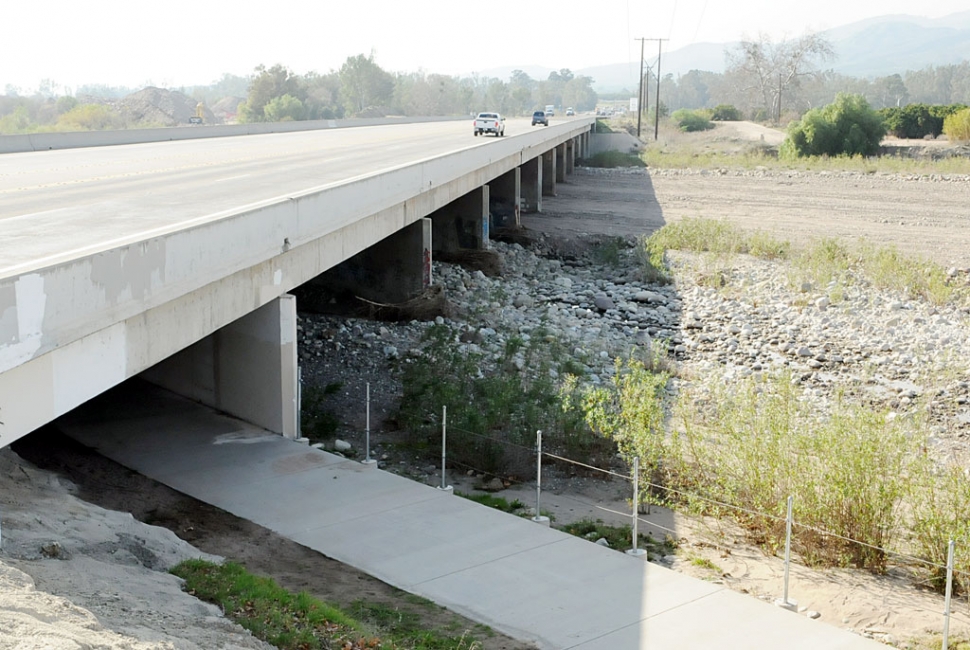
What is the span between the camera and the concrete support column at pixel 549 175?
178 ft

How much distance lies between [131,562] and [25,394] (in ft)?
5.77

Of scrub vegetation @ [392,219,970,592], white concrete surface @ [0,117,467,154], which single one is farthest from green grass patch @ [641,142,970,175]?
scrub vegetation @ [392,219,970,592]

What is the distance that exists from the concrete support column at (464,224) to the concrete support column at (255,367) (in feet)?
60.9

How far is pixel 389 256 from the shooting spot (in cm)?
2480

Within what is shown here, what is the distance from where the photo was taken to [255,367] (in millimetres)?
14055

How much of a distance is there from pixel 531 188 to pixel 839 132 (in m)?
33.6

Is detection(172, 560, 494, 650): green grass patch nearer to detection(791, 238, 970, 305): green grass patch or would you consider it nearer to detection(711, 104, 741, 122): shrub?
detection(791, 238, 970, 305): green grass patch

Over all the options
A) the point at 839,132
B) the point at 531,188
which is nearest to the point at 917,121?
the point at 839,132

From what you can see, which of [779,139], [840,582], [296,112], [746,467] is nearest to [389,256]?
[746,467]

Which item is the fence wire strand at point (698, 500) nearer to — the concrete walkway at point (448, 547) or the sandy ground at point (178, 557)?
the sandy ground at point (178, 557)

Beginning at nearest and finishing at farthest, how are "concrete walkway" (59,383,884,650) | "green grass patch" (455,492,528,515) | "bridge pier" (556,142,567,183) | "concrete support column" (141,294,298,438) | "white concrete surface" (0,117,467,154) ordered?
"concrete walkway" (59,383,884,650) < "green grass patch" (455,492,528,515) < "concrete support column" (141,294,298,438) < "white concrete surface" (0,117,467,154) < "bridge pier" (556,142,567,183)

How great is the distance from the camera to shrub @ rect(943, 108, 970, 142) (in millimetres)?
78750

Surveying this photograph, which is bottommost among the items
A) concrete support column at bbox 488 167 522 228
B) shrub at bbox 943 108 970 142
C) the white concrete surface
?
concrete support column at bbox 488 167 522 228

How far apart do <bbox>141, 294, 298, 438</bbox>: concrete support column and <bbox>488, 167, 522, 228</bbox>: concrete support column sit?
2608 cm
